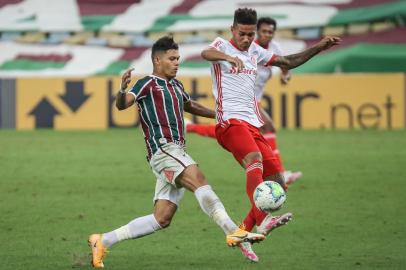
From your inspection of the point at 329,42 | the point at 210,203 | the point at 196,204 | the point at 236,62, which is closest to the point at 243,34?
the point at 236,62

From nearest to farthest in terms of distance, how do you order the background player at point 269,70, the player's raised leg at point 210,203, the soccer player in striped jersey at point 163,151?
1. the player's raised leg at point 210,203
2. the soccer player in striped jersey at point 163,151
3. the background player at point 269,70

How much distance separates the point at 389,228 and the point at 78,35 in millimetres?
18185

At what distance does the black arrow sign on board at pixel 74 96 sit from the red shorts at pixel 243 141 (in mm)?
13859

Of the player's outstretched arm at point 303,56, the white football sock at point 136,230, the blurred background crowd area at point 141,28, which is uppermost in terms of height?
the player's outstretched arm at point 303,56

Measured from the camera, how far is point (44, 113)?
23828 mm

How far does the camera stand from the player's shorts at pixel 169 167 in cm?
884

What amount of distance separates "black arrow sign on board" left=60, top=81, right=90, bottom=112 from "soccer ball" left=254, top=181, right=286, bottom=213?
14910 millimetres

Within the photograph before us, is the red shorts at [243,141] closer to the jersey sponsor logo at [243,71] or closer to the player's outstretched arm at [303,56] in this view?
the jersey sponsor logo at [243,71]

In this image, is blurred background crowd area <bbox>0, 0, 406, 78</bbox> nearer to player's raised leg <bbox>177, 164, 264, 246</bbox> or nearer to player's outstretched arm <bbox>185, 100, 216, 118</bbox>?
player's outstretched arm <bbox>185, 100, 216, 118</bbox>

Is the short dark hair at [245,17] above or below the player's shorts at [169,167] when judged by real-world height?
above

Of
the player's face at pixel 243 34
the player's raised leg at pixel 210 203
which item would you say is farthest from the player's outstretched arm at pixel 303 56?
the player's raised leg at pixel 210 203

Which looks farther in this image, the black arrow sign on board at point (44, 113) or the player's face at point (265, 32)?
the black arrow sign on board at point (44, 113)

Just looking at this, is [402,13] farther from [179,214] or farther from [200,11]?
[179,214]

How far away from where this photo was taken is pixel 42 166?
680 inches
